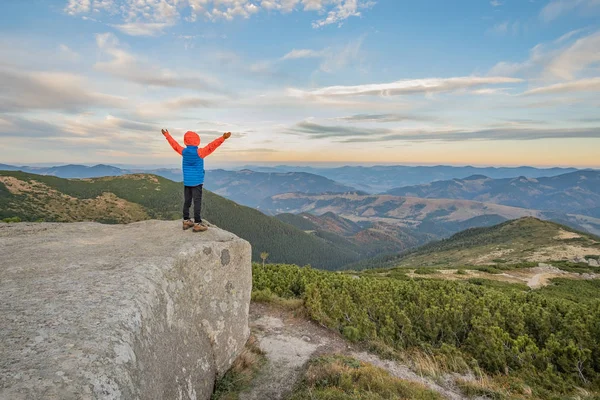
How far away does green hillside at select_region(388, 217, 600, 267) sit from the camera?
3351 inches

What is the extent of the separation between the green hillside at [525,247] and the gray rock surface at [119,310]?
299 ft

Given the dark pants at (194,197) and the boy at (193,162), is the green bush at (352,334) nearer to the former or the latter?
the boy at (193,162)

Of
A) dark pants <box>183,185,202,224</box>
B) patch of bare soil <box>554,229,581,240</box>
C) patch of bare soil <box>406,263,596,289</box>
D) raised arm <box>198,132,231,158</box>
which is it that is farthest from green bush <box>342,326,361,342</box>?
patch of bare soil <box>554,229,581,240</box>

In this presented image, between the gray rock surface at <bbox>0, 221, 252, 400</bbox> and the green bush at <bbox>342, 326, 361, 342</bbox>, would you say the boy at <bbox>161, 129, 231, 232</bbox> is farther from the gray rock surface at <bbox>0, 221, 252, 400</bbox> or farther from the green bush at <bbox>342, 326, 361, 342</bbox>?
the green bush at <bbox>342, 326, 361, 342</bbox>

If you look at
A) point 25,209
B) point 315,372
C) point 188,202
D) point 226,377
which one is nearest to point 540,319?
point 315,372

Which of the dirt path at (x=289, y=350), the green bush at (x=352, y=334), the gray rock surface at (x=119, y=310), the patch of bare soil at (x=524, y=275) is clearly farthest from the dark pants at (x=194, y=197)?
the patch of bare soil at (x=524, y=275)

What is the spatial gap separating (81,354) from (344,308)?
479 inches

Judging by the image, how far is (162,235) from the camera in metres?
10.8

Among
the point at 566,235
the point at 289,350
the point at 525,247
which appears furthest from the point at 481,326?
the point at 566,235

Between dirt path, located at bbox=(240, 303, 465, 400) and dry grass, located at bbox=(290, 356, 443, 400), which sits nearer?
dry grass, located at bbox=(290, 356, 443, 400)

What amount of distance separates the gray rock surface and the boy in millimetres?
935

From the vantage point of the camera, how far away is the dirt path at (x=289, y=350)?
31.6 feet

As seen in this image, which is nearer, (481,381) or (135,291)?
(135,291)

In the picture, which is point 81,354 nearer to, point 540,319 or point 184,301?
point 184,301
